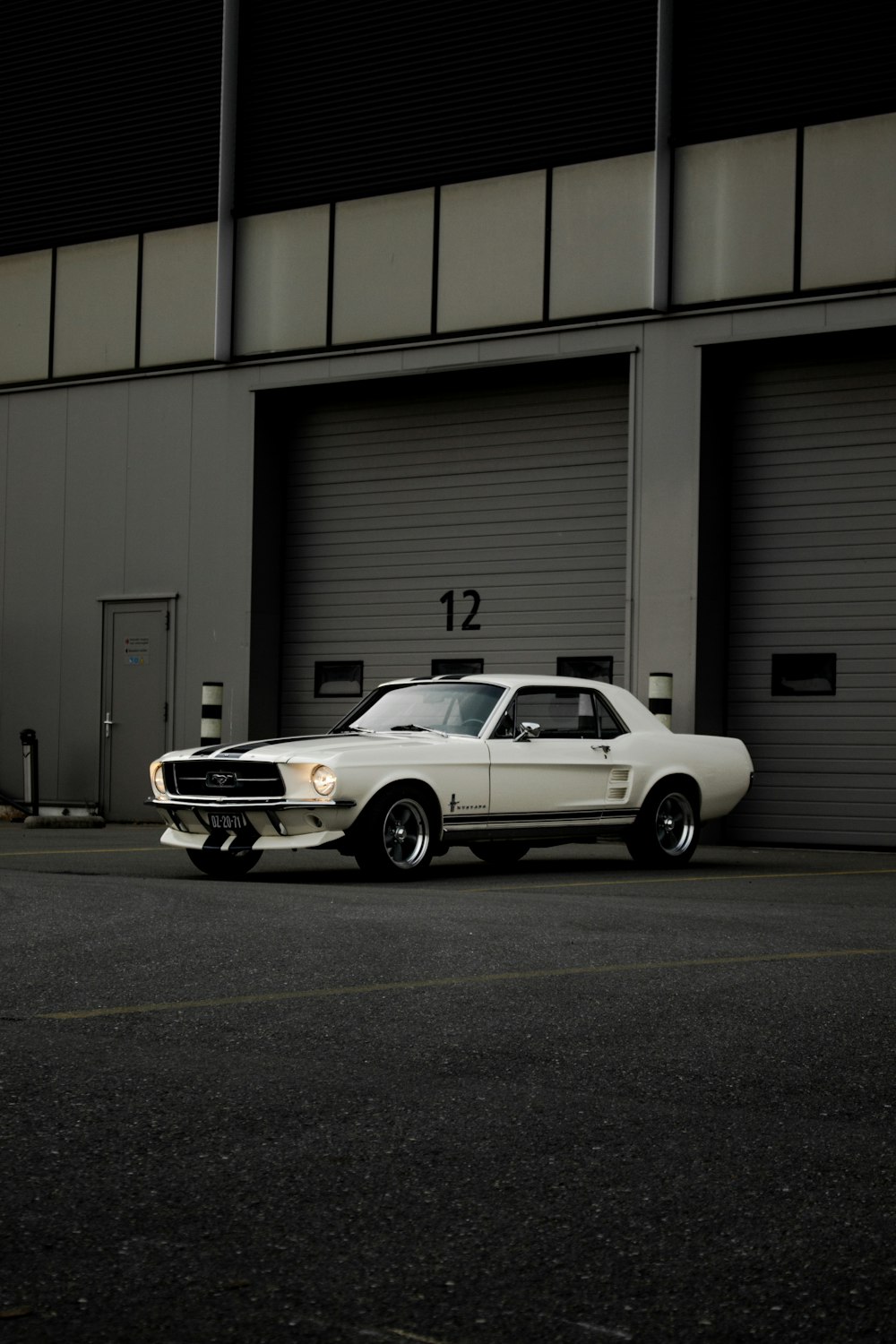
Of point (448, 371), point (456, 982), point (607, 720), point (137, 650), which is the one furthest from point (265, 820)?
point (137, 650)

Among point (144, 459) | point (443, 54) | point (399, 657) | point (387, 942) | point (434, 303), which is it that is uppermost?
point (443, 54)

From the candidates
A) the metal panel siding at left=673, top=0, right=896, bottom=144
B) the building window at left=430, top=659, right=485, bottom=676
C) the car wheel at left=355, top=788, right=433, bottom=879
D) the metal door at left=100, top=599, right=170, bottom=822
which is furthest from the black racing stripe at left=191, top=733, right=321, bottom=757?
the metal door at left=100, top=599, right=170, bottom=822

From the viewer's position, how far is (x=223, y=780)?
1163 cm

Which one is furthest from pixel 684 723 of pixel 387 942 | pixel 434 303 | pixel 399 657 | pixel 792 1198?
pixel 792 1198

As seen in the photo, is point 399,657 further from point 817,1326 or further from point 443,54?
point 817,1326

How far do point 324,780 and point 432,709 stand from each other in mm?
1709

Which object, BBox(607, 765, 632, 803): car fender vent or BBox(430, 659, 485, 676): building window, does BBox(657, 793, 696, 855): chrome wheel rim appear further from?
BBox(430, 659, 485, 676): building window

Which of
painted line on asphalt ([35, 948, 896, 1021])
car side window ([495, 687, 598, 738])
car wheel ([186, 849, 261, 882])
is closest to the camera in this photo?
painted line on asphalt ([35, 948, 896, 1021])

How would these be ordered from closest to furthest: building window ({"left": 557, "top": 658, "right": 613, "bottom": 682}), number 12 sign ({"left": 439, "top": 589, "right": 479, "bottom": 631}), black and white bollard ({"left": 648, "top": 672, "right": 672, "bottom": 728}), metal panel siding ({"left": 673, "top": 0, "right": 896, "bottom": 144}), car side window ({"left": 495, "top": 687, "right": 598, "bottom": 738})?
car side window ({"left": 495, "top": 687, "right": 598, "bottom": 738}) < metal panel siding ({"left": 673, "top": 0, "right": 896, "bottom": 144}) < black and white bollard ({"left": 648, "top": 672, "right": 672, "bottom": 728}) < building window ({"left": 557, "top": 658, "right": 613, "bottom": 682}) < number 12 sign ({"left": 439, "top": 589, "right": 479, "bottom": 631})

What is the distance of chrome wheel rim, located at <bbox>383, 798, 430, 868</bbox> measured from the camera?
11.7 m

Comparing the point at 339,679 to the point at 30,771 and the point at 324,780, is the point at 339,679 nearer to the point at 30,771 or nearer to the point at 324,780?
the point at 30,771

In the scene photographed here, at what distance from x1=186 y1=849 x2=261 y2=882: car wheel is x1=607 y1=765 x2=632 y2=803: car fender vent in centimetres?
276

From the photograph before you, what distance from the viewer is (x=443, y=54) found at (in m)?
20.1

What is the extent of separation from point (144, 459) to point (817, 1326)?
64.3 feet
